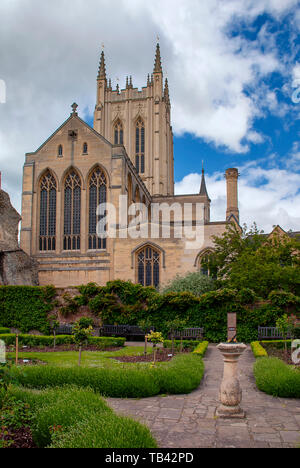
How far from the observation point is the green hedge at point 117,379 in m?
9.17

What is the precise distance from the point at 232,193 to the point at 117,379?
3525 centimetres

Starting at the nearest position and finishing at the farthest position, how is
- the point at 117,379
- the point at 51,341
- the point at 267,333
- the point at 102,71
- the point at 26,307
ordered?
the point at 117,379 → the point at 51,341 → the point at 267,333 → the point at 26,307 → the point at 102,71

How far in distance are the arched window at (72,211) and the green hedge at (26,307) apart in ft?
Result: 34.1

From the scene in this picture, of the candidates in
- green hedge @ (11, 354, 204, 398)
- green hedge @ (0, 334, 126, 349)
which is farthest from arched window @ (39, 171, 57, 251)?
green hedge @ (11, 354, 204, 398)

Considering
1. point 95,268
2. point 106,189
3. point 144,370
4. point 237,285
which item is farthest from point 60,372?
point 106,189

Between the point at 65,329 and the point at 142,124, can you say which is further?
the point at 142,124

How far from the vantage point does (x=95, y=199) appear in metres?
35.8

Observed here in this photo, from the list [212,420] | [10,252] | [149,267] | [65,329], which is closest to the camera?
[212,420]

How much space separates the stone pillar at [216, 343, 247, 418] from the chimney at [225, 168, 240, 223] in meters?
33.3

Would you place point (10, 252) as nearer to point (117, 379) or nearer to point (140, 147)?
point (117, 379)

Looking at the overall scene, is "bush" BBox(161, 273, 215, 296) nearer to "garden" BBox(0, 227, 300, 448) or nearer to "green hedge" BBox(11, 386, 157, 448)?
"garden" BBox(0, 227, 300, 448)

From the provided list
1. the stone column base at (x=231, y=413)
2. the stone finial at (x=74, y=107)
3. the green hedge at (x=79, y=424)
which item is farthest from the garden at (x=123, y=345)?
the stone finial at (x=74, y=107)

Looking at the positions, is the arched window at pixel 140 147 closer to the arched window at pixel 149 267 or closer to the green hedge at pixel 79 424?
the arched window at pixel 149 267

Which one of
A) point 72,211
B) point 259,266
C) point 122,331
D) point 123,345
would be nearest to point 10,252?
point 72,211
